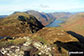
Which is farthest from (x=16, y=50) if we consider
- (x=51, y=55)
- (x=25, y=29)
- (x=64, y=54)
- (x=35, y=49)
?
(x=25, y=29)

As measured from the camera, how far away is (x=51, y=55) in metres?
53.9

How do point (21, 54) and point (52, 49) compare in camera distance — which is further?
point (52, 49)

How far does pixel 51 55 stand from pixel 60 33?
5245 centimetres

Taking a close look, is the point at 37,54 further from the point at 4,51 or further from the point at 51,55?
the point at 4,51

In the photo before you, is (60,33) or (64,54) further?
(60,33)

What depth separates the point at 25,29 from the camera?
168875mm

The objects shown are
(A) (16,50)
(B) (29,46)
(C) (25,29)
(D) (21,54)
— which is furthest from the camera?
(C) (25,29)

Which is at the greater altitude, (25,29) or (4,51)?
(4,51)

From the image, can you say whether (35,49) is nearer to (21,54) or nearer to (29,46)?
(29,46)

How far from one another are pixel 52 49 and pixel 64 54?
7365 mm

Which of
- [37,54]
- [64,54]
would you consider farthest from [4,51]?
[64,54]

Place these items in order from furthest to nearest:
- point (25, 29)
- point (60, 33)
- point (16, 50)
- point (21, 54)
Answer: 1. point (25, 29)
2. point (60, 33)
3. point (16, 50)
4. point (21, 54)

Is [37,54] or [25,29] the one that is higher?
[37,54]

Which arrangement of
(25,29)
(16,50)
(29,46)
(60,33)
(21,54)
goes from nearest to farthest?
(21,54)
(16,50)
(29,46)
(60,33)
(25,29)
